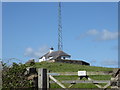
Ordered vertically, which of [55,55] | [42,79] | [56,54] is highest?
[42,79]

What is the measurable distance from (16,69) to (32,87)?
121cm

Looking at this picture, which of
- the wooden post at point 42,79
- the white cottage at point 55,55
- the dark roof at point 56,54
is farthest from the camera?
the dark roof at point 56,54

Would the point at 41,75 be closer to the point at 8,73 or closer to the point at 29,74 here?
the point at 29,74

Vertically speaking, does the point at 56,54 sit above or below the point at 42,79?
below

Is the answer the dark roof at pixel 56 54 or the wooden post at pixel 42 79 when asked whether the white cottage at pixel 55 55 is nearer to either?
the dark roof at pixel 56 54

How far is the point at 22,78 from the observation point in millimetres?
12352

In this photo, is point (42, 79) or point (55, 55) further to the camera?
point (55, 55)

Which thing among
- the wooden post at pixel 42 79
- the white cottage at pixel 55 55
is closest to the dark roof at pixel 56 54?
the white cottage at pixel 55 55

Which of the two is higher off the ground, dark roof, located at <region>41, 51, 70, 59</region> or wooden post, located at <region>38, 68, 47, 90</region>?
wooden post, located at <region>38, 68, 47, 90</region>

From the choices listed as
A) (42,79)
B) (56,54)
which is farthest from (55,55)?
(42,79)

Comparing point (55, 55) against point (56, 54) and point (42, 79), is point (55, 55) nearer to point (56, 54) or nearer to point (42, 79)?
point (56, 54)

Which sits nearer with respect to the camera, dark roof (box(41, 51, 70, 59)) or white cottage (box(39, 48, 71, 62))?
white cottage (box(39, 48, 71, 62))

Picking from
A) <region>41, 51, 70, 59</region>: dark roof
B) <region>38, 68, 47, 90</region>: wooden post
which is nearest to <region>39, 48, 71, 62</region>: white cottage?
<region>41, 51, 70, 59</region>: dark roof

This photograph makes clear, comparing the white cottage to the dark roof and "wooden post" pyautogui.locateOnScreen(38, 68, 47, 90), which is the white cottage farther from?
"wooden post" pyautogui.locateOnScreen(38, 68, 47, 90)
